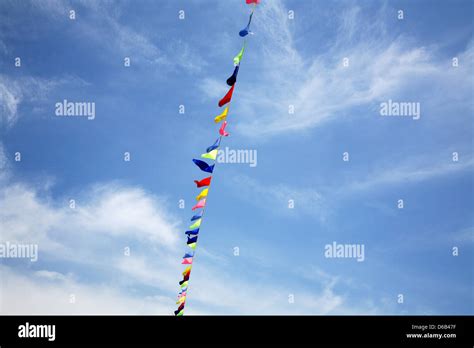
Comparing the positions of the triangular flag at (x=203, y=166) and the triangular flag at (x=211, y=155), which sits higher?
the triangular flag at (x=211, y=155)

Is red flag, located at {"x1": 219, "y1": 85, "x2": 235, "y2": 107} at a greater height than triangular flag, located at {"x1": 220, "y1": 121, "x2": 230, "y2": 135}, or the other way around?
red flag, located at {"x1": 219, "y1": 85, "x2": 235, "y2": 107}

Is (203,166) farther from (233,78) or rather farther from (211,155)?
(233,78)
